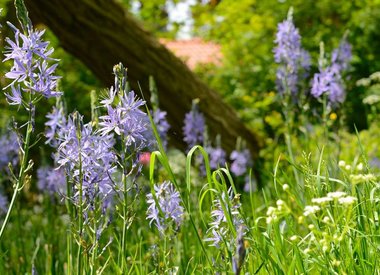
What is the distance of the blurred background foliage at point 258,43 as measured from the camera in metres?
8.91

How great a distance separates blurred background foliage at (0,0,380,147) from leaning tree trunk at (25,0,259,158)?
2324 mm

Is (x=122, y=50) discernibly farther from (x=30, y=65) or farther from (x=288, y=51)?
(x=30, y=65)

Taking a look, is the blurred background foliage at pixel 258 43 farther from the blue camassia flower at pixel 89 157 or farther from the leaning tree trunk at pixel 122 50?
the blue camassia flower at pixel 89 157

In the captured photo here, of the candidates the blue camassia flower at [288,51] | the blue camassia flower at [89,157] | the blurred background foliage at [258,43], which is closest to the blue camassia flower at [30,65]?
the blue camassia flower at [89,157]

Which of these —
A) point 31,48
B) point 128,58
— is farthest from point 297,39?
point 31,48

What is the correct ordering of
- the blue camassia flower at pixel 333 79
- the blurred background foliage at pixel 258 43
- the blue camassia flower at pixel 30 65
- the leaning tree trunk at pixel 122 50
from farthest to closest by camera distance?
1. the blurred background foliage at pixel 258 43
2. the leaning tree trunk at pixel 122 50
3. the blue camassia flower at pixel 333 79
4. the blue camassia flower at pixel 30 65

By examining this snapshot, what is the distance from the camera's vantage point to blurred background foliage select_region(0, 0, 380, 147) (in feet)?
29.2

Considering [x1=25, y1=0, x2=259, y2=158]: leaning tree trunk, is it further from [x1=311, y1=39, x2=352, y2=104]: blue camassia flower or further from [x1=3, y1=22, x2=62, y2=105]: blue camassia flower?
[x1=3, y1=22, x2=62, y2=105]: blue camassia flower

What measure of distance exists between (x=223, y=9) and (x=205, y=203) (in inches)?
212

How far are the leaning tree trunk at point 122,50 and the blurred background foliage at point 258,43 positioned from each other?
232 centimetres

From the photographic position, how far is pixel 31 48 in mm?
2018

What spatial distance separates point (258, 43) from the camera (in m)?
9.30

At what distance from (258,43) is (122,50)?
11.9 ft

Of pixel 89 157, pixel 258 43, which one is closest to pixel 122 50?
pixel 258 43
